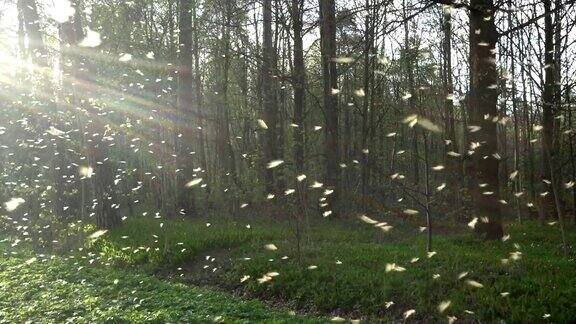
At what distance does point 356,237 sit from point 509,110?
50.2 ft

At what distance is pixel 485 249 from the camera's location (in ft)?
38.1

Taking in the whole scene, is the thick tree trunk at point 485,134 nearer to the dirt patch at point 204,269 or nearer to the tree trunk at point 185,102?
the dirt patch at point 204,269

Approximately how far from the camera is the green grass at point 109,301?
27.0 ft

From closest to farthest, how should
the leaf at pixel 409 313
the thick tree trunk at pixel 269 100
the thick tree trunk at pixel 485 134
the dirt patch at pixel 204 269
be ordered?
the leaf at pixel 409 313 < the thick tree trunk at pixel 485 134 < the dirt patch at pixel 204 269 < the thick tree trunk at pixel 269 100

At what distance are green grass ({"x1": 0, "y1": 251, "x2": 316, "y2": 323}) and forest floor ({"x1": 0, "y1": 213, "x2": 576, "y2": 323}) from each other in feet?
0.10

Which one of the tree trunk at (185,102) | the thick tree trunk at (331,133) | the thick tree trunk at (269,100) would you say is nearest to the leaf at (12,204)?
the tree trunk at (185,102)

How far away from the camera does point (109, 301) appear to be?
376 inches

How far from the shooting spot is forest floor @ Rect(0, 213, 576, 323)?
8.28m

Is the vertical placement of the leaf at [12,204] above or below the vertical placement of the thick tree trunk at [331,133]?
below

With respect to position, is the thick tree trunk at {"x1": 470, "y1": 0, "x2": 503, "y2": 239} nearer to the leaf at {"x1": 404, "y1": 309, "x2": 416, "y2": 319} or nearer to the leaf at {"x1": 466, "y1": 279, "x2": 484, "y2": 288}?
the leaf at {"x1": 466, "y1": 279, "x2": 484, "y2": 288}

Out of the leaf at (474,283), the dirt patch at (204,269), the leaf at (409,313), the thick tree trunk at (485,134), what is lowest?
the dirt patch at (204,269)

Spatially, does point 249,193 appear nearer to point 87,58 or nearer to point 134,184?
point 87,58

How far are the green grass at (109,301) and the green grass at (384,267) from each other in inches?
49.8

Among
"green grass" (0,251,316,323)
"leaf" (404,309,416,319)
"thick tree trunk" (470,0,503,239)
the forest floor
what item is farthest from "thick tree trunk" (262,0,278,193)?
"leaf" (404,309,416,319)
